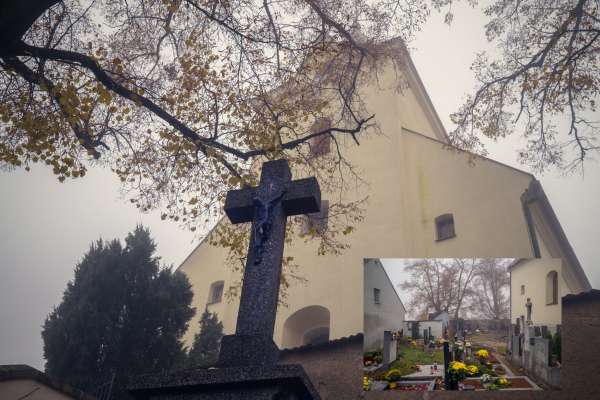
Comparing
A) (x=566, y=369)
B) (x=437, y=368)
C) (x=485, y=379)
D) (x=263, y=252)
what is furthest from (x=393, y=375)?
(x=263, y=252)

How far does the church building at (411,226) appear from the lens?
11250 mm

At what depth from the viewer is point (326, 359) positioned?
10398 millimetres

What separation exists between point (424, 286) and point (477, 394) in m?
2.21

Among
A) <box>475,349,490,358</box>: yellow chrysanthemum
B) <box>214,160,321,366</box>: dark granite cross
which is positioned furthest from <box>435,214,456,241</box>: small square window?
<box>214,160,321,366</box>: dark granite cross

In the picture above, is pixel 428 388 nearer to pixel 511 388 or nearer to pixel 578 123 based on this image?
pixel 511 388

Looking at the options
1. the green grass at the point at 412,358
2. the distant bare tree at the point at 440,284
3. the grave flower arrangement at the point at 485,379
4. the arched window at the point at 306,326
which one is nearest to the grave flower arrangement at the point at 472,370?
the grave flower arrangement at the point at 485,379

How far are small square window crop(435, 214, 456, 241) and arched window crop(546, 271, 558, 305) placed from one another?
3.02 meters

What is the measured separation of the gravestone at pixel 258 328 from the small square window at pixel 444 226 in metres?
7.53

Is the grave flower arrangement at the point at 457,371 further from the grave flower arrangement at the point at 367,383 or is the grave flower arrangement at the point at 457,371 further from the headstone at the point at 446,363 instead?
the grave flower arrangement at the point at 367,383

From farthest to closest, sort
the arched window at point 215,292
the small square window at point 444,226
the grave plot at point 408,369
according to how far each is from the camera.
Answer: the arched window at point 215,292 < the small square window at point 444,226 < the grave plot at point 408,369

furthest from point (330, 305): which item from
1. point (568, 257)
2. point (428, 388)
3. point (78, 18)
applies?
point (78, 18)

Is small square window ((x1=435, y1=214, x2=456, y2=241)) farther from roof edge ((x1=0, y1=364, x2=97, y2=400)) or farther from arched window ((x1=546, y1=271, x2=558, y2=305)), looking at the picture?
roof edge ((x1=0, y1=364, x2=97, y2=400))

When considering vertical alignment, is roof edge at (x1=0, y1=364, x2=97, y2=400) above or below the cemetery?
below

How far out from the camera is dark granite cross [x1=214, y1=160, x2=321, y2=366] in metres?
4.19
